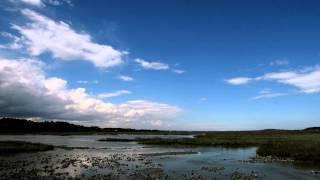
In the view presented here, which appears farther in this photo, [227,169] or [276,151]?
[276,151]

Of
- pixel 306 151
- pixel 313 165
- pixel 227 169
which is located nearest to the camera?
pixel 227 169

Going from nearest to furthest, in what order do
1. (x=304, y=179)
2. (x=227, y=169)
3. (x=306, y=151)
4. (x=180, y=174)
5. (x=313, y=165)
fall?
(x=304, y=179), (x=180, y=174), (x=227, y=169), (x=313, y=165), (x=306, y=151)

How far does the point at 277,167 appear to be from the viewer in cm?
3791

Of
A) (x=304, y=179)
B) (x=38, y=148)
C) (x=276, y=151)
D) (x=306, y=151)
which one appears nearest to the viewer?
(x=304, y=179)

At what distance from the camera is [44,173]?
31.3 metres

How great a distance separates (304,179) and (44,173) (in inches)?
776

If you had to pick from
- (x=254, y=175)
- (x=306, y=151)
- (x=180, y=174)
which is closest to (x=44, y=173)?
(x=180, y=174)

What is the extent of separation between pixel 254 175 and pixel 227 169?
5.10 meters

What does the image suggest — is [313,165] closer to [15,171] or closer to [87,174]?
[87,174]

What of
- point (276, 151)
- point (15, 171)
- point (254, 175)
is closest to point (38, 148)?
point (15, 171)

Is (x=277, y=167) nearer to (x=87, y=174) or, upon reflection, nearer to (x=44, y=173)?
(x=87, y=174)

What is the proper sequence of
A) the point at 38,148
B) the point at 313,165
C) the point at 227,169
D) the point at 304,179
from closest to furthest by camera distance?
the point at 304,179
the point at 227,169
the point at 313,165
the point at 38,148

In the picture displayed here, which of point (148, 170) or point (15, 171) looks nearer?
point (15, 171)

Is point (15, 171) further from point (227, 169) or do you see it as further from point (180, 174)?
point (227, 169)
